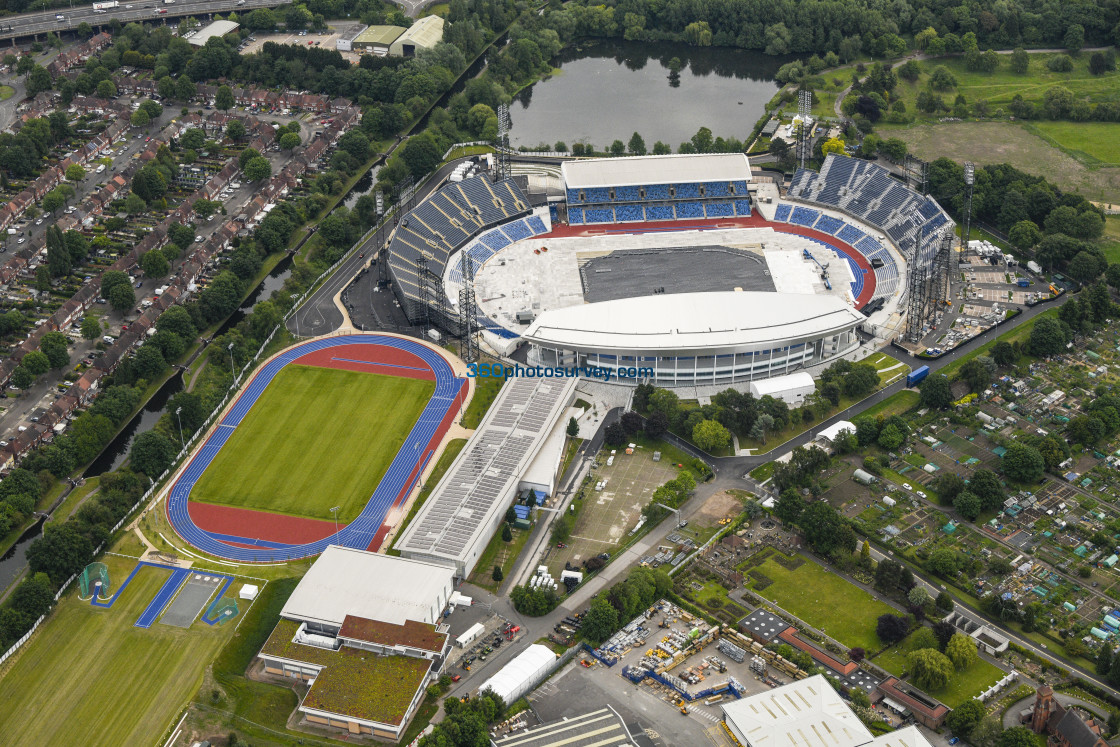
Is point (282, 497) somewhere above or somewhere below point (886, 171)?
below

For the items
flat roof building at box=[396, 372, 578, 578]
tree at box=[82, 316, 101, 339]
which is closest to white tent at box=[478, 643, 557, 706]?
flat roof building at box=[396, 372, 578, 578]

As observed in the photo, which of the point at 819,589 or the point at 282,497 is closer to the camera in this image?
the point at 819,589

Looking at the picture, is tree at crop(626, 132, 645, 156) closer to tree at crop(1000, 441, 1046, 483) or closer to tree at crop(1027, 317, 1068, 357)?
tree at crop(1027, 317, 1068, 357)

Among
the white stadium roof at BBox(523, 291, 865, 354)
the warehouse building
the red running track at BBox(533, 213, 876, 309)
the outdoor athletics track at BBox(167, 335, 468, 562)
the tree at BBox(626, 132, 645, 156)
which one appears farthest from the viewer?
the tree at BBox(626, 132, 645, 156)

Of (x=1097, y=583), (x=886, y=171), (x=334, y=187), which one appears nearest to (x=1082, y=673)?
(x=1097, y=583)

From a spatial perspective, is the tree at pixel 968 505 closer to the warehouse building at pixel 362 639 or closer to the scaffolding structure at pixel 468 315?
the warehouse building at pixel 362 639

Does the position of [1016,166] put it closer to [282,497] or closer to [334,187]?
[334,187]
